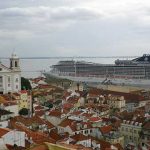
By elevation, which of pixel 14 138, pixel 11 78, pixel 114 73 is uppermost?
pixel 11 78

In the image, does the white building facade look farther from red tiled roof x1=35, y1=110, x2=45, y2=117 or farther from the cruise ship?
the cruise ship

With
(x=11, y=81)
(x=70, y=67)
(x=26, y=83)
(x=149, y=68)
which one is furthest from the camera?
(x=70, y=67)

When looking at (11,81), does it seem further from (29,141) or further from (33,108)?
(29,141)

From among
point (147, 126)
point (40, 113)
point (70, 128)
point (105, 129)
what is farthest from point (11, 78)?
point (147, 126)

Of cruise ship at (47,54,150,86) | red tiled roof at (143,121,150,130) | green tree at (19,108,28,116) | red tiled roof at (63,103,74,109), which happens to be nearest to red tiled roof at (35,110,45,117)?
green tree at (19,108,28,116)

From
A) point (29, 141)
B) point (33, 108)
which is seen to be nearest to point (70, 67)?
point (33, 108)

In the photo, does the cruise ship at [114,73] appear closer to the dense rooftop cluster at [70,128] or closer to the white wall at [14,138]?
the dense rooftop cluster at [70,128]

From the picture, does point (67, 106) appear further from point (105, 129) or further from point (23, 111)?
point (105, 129)
